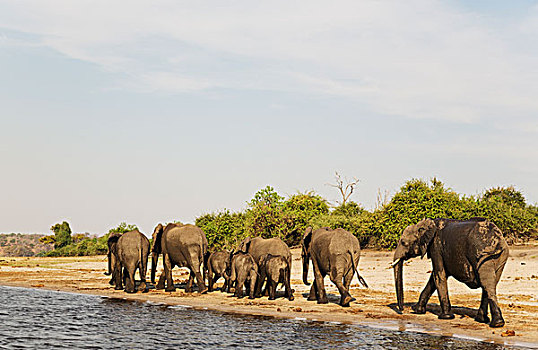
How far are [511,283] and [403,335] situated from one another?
470 inches

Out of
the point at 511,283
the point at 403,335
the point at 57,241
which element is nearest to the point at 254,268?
the point at 403,335

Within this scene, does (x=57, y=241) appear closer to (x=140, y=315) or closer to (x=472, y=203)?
(x=472, y=203)

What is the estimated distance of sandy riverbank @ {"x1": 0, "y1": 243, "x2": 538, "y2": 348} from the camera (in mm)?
16016

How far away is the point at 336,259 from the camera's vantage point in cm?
2016

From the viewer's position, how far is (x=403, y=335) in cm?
1520

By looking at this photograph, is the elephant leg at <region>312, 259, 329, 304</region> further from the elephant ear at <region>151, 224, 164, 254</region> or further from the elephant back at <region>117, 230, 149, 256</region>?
the elephant ear at <region>151, 224, 164, 254</region>

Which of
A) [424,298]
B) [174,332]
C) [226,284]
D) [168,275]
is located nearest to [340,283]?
[424,298]

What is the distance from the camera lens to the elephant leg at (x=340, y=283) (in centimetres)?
1977

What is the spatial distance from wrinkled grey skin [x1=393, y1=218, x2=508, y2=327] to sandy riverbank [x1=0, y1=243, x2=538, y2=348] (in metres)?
0.66

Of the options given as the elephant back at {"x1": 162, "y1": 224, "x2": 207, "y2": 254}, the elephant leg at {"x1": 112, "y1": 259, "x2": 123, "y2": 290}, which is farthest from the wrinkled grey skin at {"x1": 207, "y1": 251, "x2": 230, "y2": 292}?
the elephant leg at {"x1": 112, "y1": 259, "x2": 123, "y2": 290}

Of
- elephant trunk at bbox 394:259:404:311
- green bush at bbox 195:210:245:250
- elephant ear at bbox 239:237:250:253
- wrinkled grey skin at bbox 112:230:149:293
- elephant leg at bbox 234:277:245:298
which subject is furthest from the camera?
green bush at bbox 195:210:245:250

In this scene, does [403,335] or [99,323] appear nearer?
[403,335]

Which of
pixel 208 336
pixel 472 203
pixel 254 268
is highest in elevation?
pixel 472 203

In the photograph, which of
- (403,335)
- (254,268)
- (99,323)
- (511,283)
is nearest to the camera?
(403,335)
